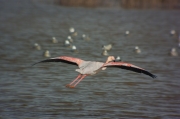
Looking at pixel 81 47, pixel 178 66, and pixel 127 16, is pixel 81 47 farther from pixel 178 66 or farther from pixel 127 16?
pixel 127 16

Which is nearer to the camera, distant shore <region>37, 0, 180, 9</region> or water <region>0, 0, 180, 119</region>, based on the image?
water <region>0, 0, 180, 119</region>

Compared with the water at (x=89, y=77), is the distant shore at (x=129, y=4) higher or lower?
higher

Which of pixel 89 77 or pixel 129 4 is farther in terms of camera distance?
pixel 129 4

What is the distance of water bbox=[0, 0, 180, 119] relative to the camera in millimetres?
9164

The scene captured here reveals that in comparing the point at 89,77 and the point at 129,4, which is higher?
the point at 129,4

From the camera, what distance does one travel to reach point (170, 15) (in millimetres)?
28109

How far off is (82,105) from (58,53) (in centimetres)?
618

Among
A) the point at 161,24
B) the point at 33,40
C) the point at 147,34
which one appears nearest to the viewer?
the point at 33,40

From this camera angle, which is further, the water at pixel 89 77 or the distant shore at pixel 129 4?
the distant shore at pixel 129 4

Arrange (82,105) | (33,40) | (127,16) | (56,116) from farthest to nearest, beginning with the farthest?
1. (127,16)
2. (33,40)
3. (82,105)
4. (56,116)

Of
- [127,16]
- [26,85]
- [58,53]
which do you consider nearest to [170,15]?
[127,16]

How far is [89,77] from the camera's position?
12195 mm

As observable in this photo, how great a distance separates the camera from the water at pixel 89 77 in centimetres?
916

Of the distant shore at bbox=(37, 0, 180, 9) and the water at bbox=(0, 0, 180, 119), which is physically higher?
the distant shore at bbox=(37, 0, 180, 9)
